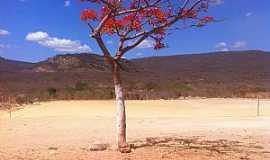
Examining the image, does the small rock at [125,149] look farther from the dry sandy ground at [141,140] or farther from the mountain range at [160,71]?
the mountain range at [160,71]

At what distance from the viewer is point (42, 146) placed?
1353 cm

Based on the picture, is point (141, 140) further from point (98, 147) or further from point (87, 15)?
point (87, 15)

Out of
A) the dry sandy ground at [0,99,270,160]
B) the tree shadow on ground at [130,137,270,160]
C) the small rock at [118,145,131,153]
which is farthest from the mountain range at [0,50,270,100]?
the small rock at [118,145,131,153]

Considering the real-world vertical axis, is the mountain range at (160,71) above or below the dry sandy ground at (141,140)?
above

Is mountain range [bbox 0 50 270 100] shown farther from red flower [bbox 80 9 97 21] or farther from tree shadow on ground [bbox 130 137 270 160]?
red flower [bbox 80 9 97 21]

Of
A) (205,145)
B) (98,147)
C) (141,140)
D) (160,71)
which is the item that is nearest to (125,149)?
(98,147)

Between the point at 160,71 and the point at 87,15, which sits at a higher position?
the point at 160,71

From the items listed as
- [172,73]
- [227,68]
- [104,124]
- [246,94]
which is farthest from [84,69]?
[104,124]

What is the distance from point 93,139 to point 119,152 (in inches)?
137

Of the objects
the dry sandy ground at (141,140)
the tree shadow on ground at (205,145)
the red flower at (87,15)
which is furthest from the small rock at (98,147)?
the red flower at (87,15)

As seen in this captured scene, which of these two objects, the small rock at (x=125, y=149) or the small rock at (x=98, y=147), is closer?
the small rock at (x=125, y=149)

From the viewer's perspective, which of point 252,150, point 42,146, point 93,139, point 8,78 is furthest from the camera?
point 8,78

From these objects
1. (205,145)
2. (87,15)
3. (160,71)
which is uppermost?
(160,71)

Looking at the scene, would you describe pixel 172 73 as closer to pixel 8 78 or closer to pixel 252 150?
pixel 8 78
